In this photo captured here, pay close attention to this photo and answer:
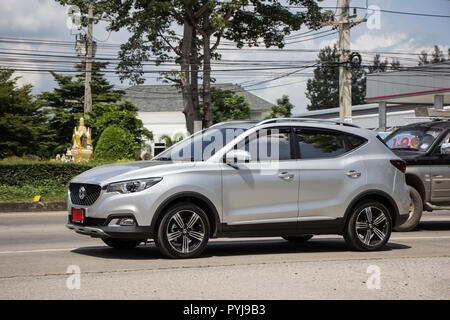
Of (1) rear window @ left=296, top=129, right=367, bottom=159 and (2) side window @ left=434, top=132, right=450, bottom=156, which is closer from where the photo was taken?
(1) rear window @ left=296, top=129, right=367, bottom=159

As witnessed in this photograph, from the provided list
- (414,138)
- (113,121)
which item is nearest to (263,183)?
(414,138)

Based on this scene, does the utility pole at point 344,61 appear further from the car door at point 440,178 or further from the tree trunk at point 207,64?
the car door at point 440,178

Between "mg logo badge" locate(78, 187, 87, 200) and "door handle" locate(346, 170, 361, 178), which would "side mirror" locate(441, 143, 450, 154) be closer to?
"door handle" locate(346, 170, 361, 178)

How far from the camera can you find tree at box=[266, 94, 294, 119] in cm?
7269

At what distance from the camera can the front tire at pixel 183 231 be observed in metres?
8.02

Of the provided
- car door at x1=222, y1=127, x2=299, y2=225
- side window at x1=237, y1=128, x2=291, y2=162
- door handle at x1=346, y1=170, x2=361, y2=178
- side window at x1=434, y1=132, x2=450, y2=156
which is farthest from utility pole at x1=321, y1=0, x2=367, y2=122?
car door at x1=222, y1=127, x2=299, y2=225

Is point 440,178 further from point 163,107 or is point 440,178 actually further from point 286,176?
point 163,107

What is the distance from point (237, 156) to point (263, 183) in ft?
1.82

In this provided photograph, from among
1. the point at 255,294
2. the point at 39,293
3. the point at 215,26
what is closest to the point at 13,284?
the point at 39,293

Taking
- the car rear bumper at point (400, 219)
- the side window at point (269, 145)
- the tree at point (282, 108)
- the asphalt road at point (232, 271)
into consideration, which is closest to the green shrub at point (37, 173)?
the asphalt road at point (232, 271)

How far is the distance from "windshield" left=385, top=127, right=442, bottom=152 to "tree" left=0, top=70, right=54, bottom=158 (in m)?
33.0

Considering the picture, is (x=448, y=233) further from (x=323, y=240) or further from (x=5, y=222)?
(x=5, y=222)

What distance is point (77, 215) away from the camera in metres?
8.29
